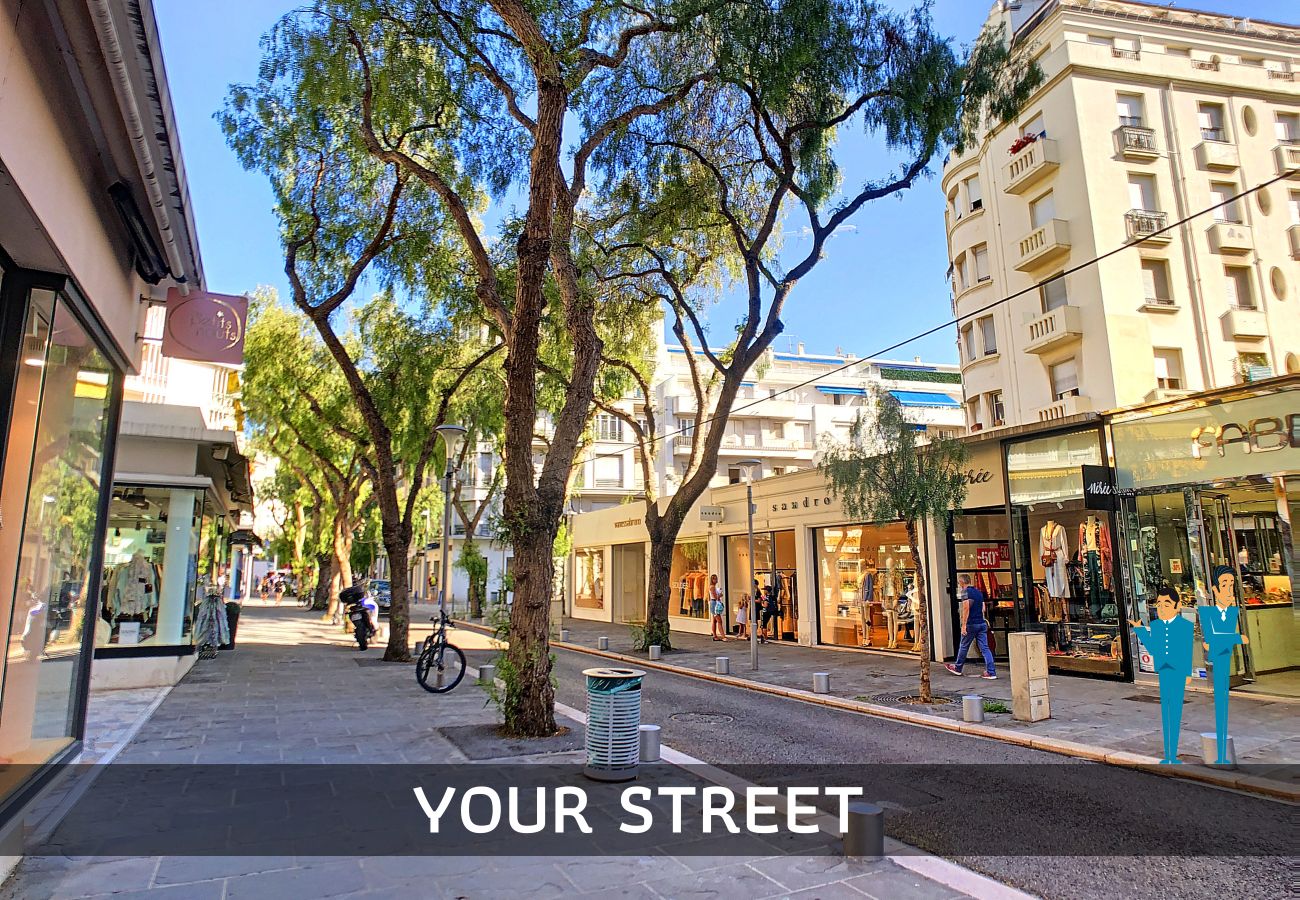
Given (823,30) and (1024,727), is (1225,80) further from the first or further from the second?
(1024,727)

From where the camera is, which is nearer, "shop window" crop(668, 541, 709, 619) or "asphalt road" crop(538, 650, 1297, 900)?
"asphalt road" crop(538, 650, 1297, 900)

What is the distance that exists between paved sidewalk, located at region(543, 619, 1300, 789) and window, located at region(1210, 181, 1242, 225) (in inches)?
581

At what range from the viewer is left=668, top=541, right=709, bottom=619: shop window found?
25.4 meters

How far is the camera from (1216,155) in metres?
20.5

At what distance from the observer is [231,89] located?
539 inches

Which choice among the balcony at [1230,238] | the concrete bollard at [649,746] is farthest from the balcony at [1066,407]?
the concrete bollard at [649,746]

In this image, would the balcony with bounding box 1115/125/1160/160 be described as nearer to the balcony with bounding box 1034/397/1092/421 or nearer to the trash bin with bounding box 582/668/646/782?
the balcony with bounding box 1034/397/1092/421

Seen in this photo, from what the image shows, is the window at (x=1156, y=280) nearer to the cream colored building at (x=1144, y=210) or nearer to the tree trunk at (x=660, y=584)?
the cream colored building at (x=1144, y=210)

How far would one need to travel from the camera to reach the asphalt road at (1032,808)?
4695 millimetres

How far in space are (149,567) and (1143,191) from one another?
82.5 ft

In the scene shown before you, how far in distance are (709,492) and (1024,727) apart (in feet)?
53.6

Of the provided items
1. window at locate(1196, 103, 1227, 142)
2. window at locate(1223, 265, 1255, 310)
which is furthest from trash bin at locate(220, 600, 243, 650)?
window at locate(1196, 103, 1227, 142)

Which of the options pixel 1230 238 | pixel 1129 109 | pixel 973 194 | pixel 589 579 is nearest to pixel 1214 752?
pixel 1230 238

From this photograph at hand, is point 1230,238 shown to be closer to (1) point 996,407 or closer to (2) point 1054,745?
(1) point 996,407
